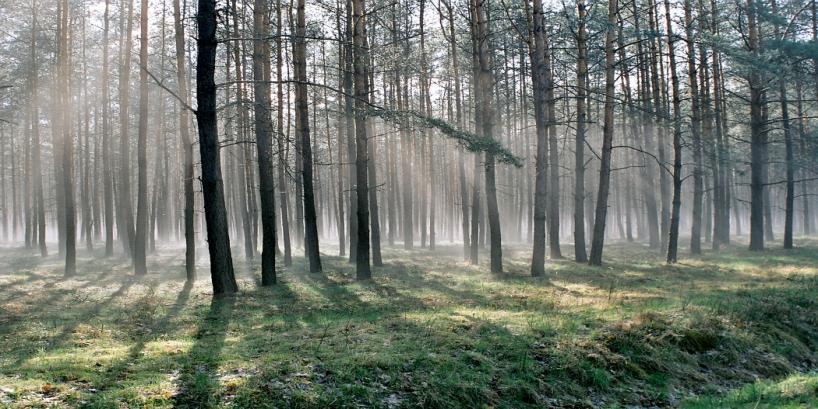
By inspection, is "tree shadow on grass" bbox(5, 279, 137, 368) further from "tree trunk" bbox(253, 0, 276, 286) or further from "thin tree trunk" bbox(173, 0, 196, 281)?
"tree trunk" bbox(253, 0, 276, 286)

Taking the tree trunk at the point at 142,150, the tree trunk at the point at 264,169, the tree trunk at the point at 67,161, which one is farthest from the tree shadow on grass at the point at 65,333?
the tree trunk at the point at 67,161

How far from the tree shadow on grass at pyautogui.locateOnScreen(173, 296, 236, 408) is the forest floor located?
3cm

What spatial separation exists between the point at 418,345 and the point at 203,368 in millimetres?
2991

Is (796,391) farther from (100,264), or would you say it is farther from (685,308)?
(100,264)

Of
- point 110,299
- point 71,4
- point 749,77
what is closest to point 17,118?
point 71,4

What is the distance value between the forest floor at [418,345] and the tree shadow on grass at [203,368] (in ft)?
0.09

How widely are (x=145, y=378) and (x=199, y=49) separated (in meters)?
7.69

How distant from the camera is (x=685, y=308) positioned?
440 inches

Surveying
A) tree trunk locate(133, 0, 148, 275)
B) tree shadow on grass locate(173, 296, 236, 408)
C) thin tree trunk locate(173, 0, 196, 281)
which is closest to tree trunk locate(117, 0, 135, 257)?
tree trunk locate(133, 0, 148, 275)

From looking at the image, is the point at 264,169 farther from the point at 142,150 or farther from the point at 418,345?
the point at 418,345

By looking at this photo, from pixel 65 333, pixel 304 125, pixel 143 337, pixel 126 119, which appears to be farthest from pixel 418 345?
pixel 126 119

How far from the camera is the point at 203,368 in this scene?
23.5ft

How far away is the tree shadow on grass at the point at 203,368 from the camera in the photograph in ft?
19.9

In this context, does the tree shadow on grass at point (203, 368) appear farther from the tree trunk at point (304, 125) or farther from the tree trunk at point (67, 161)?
the tree trunk at point (67, 161)
